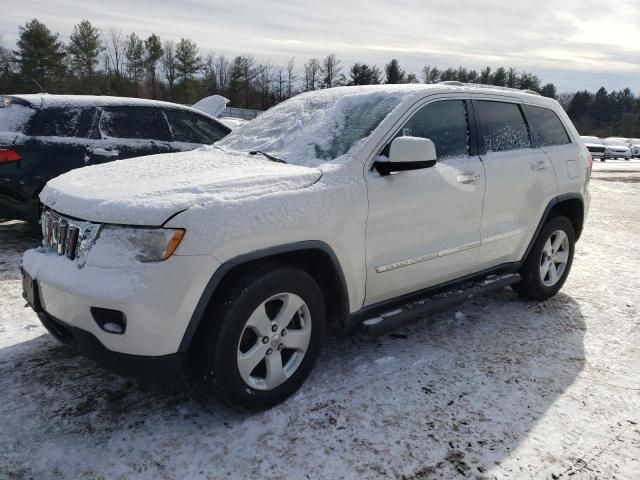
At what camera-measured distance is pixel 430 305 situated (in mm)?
3441

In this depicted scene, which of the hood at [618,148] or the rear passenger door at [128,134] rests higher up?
the rear passenger door at [128,134]

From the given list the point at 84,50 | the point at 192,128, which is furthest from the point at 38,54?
the point at 192,128

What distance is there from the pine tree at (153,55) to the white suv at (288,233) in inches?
2991

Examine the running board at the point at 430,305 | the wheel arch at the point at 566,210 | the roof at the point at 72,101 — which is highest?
the roof at the point at 72,101

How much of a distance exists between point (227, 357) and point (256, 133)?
1883 mm

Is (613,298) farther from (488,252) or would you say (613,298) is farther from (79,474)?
(79,474)

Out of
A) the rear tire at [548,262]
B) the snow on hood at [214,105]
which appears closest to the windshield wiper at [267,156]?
the rear tire at [548,262]

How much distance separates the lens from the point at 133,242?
2346mm

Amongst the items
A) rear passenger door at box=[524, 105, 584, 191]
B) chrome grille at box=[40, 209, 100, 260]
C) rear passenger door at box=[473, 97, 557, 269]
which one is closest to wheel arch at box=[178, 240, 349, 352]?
chrome grille at box=[40, 209, 100, 260]

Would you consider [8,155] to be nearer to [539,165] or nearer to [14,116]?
[14,116]

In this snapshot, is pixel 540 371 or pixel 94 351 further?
pixel 540 371

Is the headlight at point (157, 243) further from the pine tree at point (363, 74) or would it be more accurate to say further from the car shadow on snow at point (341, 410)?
the pine tree at point (363, 74)

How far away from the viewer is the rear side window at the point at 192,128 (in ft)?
22.1

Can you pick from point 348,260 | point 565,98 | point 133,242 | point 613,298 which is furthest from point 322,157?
point 565,98
